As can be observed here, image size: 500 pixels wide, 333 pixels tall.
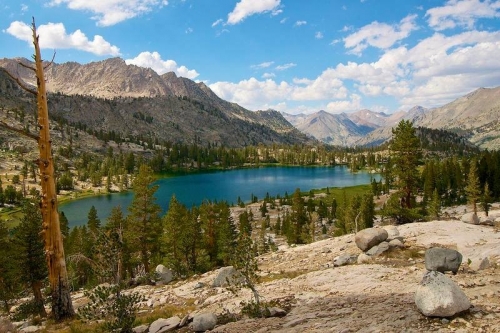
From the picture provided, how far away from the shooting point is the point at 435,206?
89812mm

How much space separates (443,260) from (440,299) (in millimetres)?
7374

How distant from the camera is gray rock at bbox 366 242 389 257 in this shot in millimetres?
24458

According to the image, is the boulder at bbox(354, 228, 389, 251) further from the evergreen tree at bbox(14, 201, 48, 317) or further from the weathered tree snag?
the evergreen tree at bbox(14, 201, 48, 317)

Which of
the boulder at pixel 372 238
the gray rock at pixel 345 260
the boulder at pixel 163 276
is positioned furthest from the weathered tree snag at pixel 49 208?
the boulder at pixel 372 238

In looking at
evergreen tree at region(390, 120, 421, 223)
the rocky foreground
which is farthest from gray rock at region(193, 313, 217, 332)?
evergreen tree at region(390, 120, 421, 223)

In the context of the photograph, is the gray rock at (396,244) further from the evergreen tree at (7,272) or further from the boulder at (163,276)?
the evergreen tree at (7,272)

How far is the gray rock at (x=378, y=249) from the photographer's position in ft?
80.2

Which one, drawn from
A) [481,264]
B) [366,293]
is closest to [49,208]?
[366,293]

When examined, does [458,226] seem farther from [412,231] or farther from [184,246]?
[184,246]

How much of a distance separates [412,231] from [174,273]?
81.3ft

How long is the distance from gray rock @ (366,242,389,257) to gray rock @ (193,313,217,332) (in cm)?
1444

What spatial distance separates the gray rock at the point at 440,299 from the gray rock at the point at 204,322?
791 cm

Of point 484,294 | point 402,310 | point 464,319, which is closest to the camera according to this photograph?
point 464,319

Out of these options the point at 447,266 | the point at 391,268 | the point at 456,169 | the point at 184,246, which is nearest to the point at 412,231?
the point at 391,268
